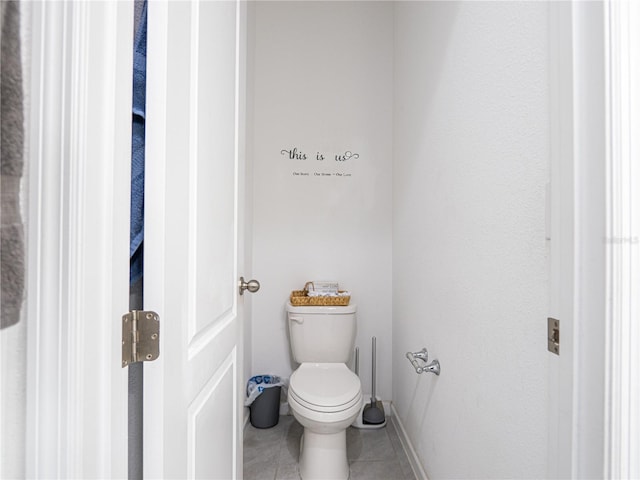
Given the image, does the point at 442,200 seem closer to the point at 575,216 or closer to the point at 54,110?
the point at 575,216

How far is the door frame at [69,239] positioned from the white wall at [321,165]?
1622 mm

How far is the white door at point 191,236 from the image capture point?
1.91 ft

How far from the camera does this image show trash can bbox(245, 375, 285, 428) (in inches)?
74.6

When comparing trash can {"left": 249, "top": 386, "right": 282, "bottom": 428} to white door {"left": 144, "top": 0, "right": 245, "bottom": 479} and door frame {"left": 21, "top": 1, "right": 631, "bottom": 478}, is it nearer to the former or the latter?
white door {"left": 144, "top": 0, "right": 245, "bottom": 479}

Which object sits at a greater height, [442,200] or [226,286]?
[442,200]

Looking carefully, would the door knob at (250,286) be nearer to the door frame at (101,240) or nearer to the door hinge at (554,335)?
the door frame at (101,240)

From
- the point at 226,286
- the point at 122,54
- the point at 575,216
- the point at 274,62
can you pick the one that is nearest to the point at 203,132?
the point at 122,54

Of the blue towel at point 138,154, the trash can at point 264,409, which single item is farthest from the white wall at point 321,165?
the blue towel at point 138,154

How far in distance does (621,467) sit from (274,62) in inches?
89.8

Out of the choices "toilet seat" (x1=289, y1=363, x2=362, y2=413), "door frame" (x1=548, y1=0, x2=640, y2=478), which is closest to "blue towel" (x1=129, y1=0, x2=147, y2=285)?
"door frame" (x1=548, y1=0, x2=640, y2=478)

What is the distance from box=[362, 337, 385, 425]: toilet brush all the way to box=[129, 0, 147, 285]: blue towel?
1.64m

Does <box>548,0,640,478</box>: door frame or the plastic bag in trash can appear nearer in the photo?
<box>548,0,640,478</box>: door frame

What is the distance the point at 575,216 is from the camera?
524 millimetres

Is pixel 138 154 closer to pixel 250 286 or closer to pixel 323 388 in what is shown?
pixel 250 286
